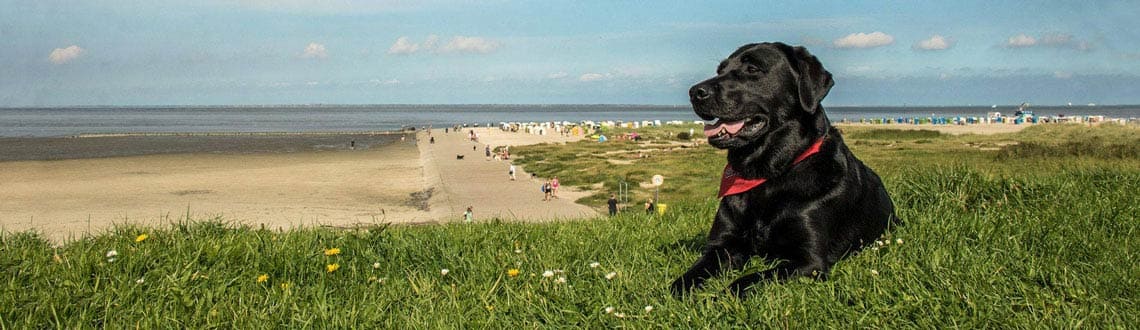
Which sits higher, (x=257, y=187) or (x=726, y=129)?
(x=726, y=129)

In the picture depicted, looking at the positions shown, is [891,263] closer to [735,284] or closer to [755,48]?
[735,284]

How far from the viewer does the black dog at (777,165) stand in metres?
3.85

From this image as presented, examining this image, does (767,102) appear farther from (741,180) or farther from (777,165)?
(741,180)

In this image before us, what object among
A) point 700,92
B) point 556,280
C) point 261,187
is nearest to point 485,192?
point 261,187

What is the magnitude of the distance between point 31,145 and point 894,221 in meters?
70.4

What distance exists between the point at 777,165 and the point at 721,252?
54 cm

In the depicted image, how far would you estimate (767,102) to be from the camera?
3869 millimetres

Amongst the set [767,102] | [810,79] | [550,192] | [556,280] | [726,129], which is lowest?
[550,192]

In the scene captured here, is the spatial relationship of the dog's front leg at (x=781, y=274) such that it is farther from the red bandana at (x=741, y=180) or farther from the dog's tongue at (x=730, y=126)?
the dog's tongue at (x=730, y=126)

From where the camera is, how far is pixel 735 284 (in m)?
3.66

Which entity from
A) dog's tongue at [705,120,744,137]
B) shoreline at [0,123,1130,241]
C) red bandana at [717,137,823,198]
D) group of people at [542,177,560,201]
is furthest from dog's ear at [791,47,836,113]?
group of people at [542,177,560,201]

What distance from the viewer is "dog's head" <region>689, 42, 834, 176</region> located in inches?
151

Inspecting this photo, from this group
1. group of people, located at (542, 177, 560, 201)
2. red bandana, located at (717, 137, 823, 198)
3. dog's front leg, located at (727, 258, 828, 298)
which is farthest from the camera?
group of people, located at (542, 177, 560, 201)

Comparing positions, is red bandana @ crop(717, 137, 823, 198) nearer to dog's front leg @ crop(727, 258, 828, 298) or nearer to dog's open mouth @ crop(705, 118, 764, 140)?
dog's open mouth @ crop(705, 118, 764, 140)
